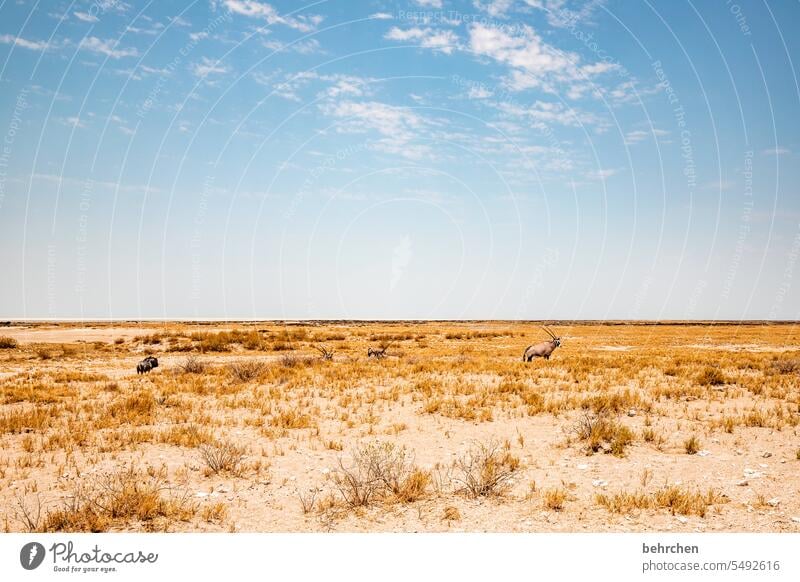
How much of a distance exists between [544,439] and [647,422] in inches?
109

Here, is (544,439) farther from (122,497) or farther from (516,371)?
(516,371)

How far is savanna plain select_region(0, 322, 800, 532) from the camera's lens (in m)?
6.41

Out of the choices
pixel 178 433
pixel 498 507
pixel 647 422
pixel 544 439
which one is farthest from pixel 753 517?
pixel 178 433

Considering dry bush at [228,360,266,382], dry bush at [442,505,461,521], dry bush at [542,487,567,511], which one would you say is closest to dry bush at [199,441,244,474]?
dry bush at [442,505,461,521]

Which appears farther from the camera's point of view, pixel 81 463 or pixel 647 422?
pixel 647 422

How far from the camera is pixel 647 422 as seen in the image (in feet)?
36.7

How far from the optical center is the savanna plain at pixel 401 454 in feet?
21.0

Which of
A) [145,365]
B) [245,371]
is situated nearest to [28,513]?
[245,371]

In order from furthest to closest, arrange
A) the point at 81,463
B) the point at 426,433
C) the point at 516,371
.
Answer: the point at 516,371 < the point at 426,433 < the point at 81,463

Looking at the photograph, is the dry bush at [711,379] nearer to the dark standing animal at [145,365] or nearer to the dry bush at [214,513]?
the dry bush at [214,513]

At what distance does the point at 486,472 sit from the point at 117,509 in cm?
516
